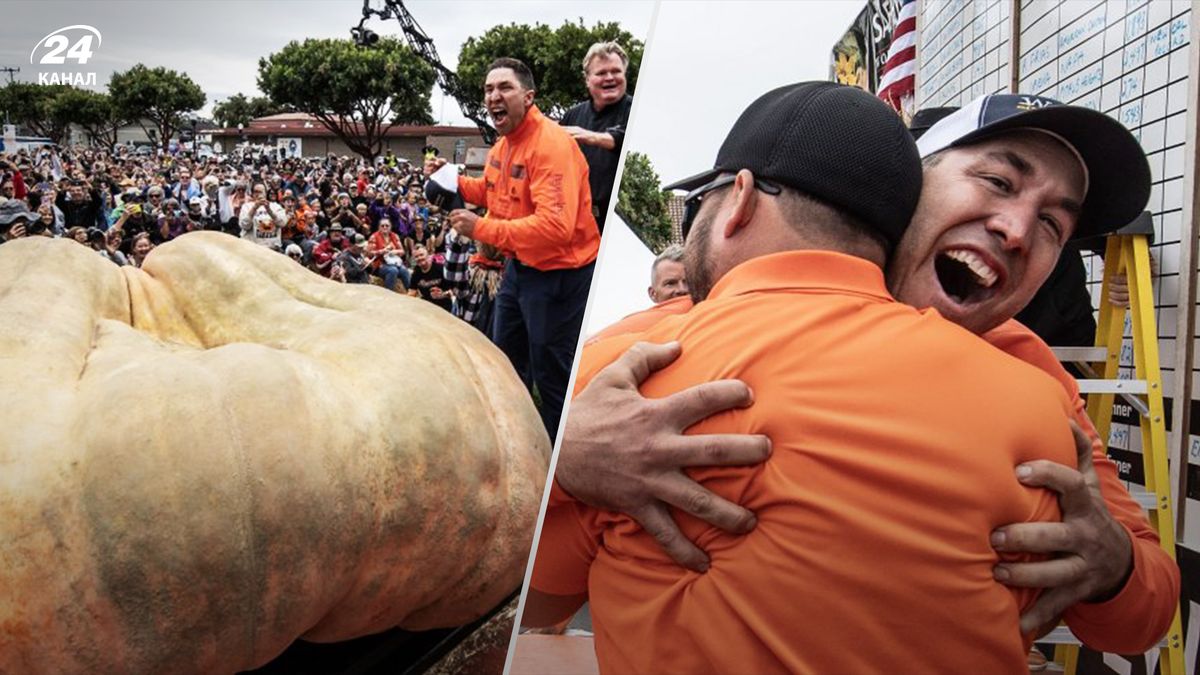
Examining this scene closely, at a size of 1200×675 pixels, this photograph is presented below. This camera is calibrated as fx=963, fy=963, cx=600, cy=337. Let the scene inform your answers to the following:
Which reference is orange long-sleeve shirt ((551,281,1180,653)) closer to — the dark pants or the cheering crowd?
the dark pants

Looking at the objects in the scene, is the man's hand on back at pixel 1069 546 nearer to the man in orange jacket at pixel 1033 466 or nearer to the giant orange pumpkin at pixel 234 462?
the man in orange jacket at pixel 1033 466

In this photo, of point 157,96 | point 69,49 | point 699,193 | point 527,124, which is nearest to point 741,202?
point 699,193

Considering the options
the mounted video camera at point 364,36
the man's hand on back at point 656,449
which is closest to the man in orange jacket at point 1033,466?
the man's hand on back at point 656,449

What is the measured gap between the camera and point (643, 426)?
0.63 meters

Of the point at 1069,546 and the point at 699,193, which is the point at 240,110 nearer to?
the point at 699,193

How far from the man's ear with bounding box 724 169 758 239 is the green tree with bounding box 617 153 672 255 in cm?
8

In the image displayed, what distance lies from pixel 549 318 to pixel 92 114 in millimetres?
621

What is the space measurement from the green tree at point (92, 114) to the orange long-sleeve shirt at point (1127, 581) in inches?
28.5

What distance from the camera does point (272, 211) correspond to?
44.3 inches

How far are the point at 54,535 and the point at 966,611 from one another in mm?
679

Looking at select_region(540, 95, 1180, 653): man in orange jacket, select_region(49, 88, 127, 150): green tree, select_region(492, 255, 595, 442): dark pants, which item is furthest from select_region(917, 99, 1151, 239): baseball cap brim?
select_region(49, 88, 127, 150): green tree

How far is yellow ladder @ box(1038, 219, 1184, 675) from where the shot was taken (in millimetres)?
781

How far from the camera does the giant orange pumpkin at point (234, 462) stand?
769 mm

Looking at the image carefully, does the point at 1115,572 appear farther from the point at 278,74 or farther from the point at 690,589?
the point at 278,74
